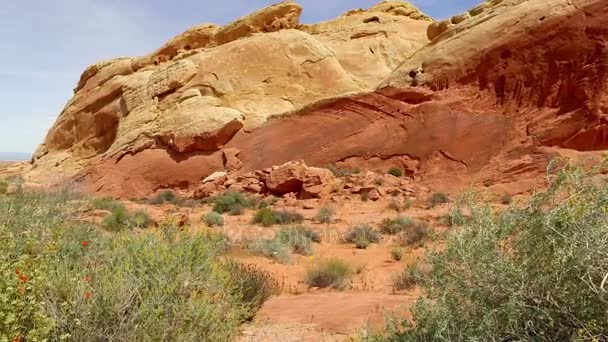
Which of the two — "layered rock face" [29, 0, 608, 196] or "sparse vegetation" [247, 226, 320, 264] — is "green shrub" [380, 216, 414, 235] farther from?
"layered rock face" [29, 0, 608, 196]

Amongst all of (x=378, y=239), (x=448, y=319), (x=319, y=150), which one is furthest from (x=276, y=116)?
(x=448, y=319)

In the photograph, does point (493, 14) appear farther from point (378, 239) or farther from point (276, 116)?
point (378, 239)

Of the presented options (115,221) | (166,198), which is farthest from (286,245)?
(166,198)

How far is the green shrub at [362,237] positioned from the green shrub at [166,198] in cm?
1004

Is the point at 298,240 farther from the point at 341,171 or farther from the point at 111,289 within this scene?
the point at 341,171

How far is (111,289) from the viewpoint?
329 centimetres

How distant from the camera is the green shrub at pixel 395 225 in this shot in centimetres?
1170

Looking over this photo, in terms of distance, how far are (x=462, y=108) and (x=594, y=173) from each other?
1570 cm

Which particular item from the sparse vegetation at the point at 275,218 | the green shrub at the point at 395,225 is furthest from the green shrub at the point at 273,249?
the sparse vegetation at the point at 275,218

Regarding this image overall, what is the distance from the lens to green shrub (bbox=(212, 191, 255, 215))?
16.2 m

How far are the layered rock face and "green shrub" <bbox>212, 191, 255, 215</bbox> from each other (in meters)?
4.18

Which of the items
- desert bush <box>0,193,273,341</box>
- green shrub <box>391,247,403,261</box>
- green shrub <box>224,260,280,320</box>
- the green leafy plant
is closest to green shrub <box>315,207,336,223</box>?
green shrub <box>391,247,403,261</box>

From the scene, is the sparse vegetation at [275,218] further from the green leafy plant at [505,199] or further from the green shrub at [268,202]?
the green leafy plant at [505,199]

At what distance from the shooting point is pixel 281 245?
380 inches
